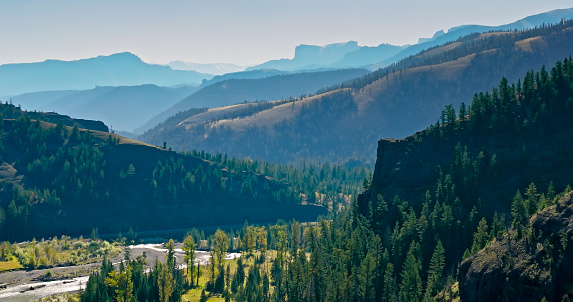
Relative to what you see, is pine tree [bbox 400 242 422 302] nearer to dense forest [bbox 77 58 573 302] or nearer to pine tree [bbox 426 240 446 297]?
dense forest [bbox 77 58 573 302]

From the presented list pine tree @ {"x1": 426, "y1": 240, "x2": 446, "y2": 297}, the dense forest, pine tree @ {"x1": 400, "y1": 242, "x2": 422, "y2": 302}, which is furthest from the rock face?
pine tree @ {"x1": 400, "y1": 242, "x2": 422, "y2": 302}

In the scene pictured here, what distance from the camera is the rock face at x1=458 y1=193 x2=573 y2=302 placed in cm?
10581

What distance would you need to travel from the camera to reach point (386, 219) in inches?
7288

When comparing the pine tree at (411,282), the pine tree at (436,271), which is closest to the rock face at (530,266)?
the pine tree at (436,271)

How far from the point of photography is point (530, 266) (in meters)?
112

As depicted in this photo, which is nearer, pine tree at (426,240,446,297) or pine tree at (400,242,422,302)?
pine tree at (426,240,446,297)

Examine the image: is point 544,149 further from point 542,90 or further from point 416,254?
point 416,254

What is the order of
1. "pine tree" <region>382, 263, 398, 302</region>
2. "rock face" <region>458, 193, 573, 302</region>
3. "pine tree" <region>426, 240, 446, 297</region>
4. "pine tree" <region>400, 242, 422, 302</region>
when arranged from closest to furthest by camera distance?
"rock face" <region>458, 193, 573, 302</region>, "pine tree" <region>426, 240, 446, 297</region>, "pine tree" <region>400, 242, 422, 302</region>, "pine tree" <region>382, 263, 398, 302</region>

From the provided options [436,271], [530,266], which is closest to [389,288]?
[436,271]

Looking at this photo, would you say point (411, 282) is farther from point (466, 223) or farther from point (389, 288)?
point (466, 223)

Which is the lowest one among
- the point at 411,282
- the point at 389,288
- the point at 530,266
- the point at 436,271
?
the point at 389,288

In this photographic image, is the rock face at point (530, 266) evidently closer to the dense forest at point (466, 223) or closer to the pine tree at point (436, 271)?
the dense forest at point (466, 223)

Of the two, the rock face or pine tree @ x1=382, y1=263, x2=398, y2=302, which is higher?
the rock face

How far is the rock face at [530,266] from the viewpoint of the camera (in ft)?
347
